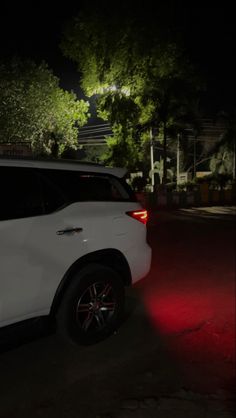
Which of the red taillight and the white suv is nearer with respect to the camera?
the white suv

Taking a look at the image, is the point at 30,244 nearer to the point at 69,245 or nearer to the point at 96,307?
the point at 69,245

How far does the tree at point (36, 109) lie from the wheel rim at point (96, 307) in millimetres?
11109

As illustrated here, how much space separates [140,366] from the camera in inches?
158

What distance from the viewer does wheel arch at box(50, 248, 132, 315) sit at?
4062mm

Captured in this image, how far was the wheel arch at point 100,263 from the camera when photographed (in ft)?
13.3

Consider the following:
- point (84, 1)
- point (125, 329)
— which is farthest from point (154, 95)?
point (125, 329)

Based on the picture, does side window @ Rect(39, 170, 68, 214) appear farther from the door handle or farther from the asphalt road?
the asphalt road

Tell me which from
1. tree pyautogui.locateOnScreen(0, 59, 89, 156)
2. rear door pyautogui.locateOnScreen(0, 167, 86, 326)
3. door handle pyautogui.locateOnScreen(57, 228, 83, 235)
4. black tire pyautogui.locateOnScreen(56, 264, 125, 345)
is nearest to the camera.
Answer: rear door pyautogui.locateOnScreen(0, 167, 86, 326)

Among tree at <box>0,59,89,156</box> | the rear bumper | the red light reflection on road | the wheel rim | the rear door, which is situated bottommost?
the red light reflection on road

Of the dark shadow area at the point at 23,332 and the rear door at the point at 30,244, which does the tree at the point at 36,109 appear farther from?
the dark shadow area at the point at 23,332

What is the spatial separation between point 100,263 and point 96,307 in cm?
44

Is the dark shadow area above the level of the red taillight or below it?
below

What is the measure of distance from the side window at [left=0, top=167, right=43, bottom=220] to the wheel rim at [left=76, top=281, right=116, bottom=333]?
1.02 meters

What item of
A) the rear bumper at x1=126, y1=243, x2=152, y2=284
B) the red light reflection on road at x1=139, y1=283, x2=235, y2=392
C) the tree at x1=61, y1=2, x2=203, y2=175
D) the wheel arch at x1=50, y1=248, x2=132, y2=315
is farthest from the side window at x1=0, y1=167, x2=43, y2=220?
the tree at x1=61, y1=2, x2=203, y2=175
